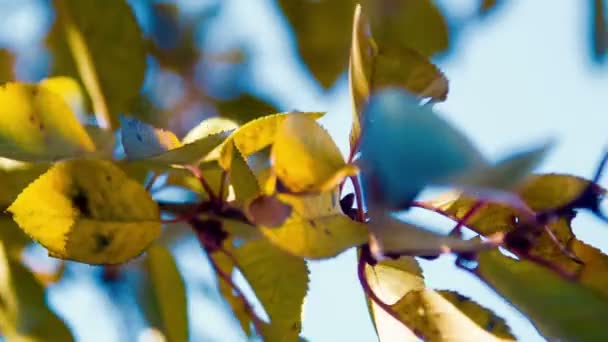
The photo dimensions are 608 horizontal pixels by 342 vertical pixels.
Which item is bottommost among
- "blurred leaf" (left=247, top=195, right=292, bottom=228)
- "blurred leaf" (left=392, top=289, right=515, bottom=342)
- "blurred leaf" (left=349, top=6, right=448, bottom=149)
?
"blurred leaf" (left=392, top=289, right=515, bottom=342)

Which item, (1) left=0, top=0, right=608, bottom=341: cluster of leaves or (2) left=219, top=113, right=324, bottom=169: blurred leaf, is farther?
(2) left=219, top=113, right=324, bottom=169: blurred leaf

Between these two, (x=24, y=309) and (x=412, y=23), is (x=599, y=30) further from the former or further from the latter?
(x=24, y=309)

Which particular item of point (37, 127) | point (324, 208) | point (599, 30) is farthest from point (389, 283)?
point (599, 30)

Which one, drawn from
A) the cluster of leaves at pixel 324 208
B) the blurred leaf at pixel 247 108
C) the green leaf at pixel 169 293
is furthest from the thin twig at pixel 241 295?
the blurred leaf at pixel 247 108

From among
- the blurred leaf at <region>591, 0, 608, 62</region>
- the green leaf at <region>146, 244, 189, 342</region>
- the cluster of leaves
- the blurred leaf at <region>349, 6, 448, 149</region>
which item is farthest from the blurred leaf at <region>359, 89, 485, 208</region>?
the blurred leaf at <region>591, 0, 608, 62</region>

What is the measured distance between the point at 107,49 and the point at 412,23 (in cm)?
41

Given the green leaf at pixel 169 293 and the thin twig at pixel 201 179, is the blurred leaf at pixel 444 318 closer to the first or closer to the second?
the thin twig at pixel 201 179

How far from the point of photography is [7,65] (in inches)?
41.1

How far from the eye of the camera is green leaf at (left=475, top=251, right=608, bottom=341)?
1.21 feet

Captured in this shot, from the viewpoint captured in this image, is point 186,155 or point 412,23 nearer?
point 186,155

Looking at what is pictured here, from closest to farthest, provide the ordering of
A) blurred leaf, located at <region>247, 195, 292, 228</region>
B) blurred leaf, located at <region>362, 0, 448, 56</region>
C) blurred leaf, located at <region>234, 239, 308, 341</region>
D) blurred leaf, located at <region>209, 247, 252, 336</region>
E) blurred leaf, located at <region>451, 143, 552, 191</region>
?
blurred leaf, located at <region>451, 143, 552, 191</region> < blurred leaf, located at <region>247, 195, 292, 228</region> < blurred leaf, located at <region>234, 239, 308, 341</region> < blurred leaf, located at <region>209, 247, 252, 336</region> < blurred leaf, located at <region>362, 0, 448, 56</region>

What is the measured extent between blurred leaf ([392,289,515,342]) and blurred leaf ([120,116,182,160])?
18 cm

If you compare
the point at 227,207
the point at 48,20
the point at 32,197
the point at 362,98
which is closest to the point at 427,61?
the point at 362,98

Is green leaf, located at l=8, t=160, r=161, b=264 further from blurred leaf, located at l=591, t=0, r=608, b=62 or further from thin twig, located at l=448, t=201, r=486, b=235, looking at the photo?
blurred leaf, located at l=591, t=0, r=608, b=62
